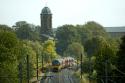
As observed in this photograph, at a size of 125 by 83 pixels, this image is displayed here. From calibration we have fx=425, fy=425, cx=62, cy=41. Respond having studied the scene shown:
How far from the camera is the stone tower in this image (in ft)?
446

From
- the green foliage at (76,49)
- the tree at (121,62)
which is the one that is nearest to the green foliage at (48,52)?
the green foliage at (76,49)

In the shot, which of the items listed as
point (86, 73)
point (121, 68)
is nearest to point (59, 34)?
point (86, 73)

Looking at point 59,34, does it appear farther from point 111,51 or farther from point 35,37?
point 111,51

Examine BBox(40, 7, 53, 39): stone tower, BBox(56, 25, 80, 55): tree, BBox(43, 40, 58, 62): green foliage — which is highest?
BBox(40, 7, 53, 39): stone tower

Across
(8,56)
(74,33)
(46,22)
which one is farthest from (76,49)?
(8,56)

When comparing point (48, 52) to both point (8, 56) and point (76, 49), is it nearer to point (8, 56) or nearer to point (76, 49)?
point (76, 49)

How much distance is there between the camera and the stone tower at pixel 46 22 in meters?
136

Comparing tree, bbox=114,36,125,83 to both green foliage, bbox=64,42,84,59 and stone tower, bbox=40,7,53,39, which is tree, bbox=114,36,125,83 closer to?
green foliage, bbox=64,42,84,59

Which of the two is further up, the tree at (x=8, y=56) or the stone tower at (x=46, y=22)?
the stone tower at (x=46, y=22)

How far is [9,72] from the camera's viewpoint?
3644cm

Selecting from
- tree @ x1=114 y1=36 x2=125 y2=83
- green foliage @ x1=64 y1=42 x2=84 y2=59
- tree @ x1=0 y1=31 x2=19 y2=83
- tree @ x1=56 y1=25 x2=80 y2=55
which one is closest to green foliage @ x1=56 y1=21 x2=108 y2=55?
tree @ x1=56 y1=25 x2=80 y2=55

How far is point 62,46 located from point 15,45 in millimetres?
76063

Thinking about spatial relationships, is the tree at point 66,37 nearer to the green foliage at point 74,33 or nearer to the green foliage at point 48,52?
the green foliage at point 74,33

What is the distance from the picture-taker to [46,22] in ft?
447
